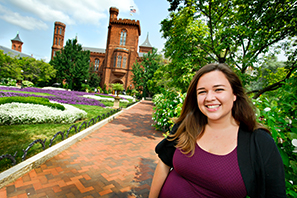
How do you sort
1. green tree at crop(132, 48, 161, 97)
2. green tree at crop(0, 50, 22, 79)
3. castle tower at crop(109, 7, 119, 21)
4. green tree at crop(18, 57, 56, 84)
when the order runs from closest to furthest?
1. green tree at crop(0, 50, 22, 79)
2. green tree at crop(18, 57, 56, 84)
3. green tree at crop(132, 48, 161, 97)
4. castle tower at crop(109, 7, 119, 21)

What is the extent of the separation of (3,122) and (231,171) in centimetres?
776

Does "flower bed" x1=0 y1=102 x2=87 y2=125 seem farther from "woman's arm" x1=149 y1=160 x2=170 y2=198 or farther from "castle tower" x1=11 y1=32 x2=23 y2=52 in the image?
"castle tower" x1=11 y1=32 x2=23 y2=52

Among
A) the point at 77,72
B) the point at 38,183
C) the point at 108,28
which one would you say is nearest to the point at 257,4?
the point at 38,183

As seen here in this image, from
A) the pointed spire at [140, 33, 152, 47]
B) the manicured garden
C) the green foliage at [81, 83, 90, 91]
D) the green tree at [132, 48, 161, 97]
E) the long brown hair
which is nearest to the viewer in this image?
the long brown hair

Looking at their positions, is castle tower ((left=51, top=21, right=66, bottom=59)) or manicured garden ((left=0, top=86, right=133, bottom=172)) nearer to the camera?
manicured garden ((left=0, top=86, right=133, bottom=172))

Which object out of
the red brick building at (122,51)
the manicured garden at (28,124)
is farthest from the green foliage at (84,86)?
the manicured garden at (28,124)

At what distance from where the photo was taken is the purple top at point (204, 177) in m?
1.11

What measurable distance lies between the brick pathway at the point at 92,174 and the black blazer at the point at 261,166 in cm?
248

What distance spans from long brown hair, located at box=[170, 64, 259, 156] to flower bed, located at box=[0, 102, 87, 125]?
23.4 feet

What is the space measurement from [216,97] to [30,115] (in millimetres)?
7549

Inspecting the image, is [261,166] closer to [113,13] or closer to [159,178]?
[159,178]

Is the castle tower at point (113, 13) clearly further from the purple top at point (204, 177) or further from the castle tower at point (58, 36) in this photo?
the purple top at point (204, 177)

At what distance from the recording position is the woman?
1.07 meters

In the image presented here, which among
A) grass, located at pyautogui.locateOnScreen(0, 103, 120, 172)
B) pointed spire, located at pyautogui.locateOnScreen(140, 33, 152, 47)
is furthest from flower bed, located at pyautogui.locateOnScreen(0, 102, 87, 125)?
Answer: pointed spire, located at pyautogui.locateOnScreen(140, 33, 152, 47)
